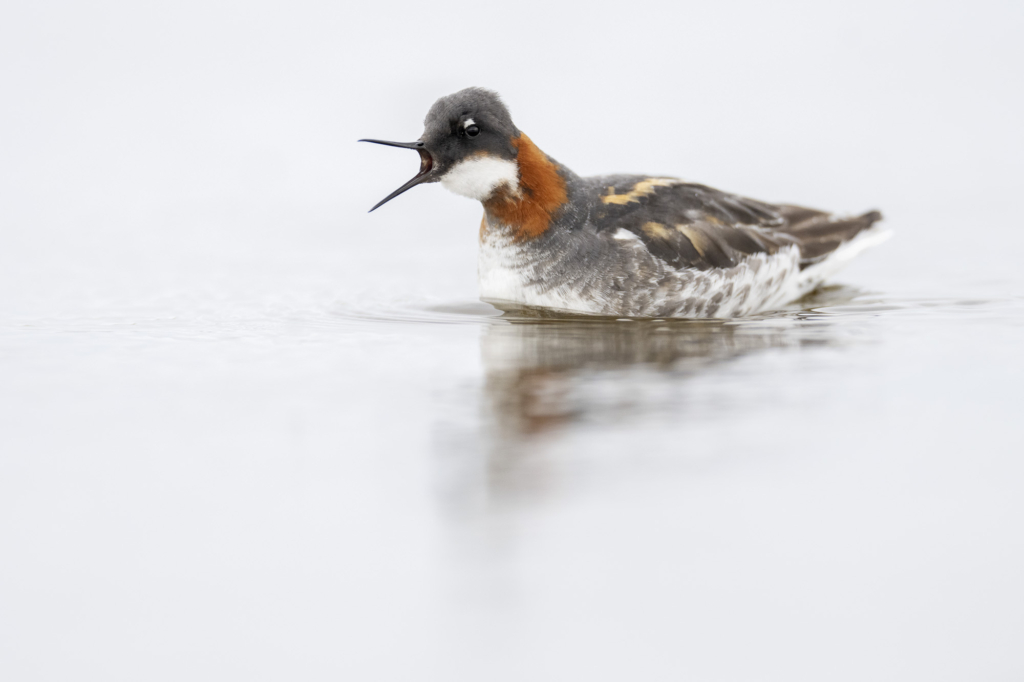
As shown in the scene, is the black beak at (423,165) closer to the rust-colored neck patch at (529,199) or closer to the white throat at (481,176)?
the white throat at (481,176)

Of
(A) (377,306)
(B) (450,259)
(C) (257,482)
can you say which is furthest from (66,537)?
(B) (450,259)

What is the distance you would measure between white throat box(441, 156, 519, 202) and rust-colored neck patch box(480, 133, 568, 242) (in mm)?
56

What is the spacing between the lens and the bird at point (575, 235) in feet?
24.3

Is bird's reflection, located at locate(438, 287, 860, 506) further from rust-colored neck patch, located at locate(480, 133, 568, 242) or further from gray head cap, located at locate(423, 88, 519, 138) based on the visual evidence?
gray head cap, located at locate(423, 88, 519, 138)

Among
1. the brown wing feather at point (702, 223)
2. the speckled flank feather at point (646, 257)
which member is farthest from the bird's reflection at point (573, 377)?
the brown wing feather at point (702, 223)

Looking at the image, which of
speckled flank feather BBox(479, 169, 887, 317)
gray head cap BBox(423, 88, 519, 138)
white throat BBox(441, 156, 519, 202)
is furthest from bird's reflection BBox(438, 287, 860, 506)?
gray head cap BBox(423, 88, 519, 138)

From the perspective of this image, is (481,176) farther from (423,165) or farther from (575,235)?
(575,235)

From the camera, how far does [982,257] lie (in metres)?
9.41

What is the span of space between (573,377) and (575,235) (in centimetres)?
208

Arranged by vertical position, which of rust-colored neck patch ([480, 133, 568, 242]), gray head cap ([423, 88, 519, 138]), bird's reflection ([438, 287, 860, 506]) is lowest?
bird's reflection ([438, 287, 860, 506])

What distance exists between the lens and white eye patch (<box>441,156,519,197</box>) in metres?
7.45

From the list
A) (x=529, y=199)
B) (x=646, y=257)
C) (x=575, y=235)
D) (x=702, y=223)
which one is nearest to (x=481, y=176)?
(x=529, y=199)

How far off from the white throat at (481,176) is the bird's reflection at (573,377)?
33.0 inches

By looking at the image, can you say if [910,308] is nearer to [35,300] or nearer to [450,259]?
[450,259]
